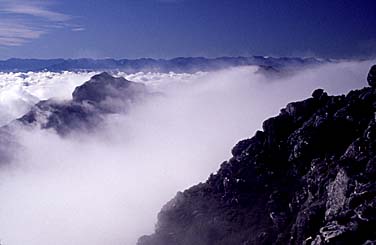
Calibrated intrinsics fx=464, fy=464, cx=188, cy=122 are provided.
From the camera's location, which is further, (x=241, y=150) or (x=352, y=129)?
(x=241, y=150)

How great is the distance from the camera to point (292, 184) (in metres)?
136

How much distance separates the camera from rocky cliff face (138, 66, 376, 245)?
311ft

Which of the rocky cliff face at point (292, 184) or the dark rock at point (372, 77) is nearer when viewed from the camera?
the rocky cliff face at point (292, 184)

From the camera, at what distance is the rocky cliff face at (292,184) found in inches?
3730

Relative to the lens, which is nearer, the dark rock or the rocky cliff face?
the rocky cliff face

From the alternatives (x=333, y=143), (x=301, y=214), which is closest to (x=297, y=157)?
(x=333, y=143)

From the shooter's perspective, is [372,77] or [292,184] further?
[292,184]

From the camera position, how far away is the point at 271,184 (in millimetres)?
146875

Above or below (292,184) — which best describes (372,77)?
above

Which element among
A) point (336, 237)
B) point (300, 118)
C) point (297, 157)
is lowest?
point (336, 237)

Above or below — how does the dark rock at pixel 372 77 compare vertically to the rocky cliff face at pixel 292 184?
above

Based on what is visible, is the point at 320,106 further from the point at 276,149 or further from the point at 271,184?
the point at 271,184

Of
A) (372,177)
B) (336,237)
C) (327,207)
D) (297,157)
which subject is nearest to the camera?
(336,237)

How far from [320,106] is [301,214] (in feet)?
179
